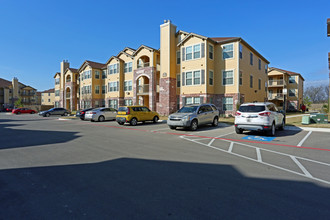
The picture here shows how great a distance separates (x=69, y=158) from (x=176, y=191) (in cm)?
435

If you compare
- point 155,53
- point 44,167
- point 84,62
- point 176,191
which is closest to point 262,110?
point 176,191

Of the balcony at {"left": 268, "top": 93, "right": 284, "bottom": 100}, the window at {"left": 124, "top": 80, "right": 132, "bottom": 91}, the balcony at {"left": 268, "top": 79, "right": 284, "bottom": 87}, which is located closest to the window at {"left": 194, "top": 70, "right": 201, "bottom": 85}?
the window at {"left": 124, "top": 80, "right": 132, "bottom": 91}

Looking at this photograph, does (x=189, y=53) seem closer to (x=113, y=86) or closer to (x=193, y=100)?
(x=193, y=100)

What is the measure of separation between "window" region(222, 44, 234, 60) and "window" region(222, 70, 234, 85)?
1765 millimetres

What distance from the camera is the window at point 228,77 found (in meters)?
22.8

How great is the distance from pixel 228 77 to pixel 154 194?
21.5 metres

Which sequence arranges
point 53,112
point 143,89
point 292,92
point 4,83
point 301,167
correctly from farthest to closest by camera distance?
1. point 4,83
2. point 292,92
3. point 53,112
4. point 143,89
5. point 301,167

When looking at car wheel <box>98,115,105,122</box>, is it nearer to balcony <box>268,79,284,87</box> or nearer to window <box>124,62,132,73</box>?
window <box>124,62,132,73</box>

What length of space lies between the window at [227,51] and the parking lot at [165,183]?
681 inches

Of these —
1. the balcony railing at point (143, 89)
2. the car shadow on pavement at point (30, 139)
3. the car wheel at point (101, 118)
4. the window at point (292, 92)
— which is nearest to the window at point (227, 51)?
the balcony railing at point (143, 89)

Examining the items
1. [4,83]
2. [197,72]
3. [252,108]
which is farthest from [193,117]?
[4,83]

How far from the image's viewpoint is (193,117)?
1352cm

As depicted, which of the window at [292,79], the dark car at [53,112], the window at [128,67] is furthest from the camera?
the window at [292,79]

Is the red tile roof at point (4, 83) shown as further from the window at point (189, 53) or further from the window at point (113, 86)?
the window at point (189, 53)
